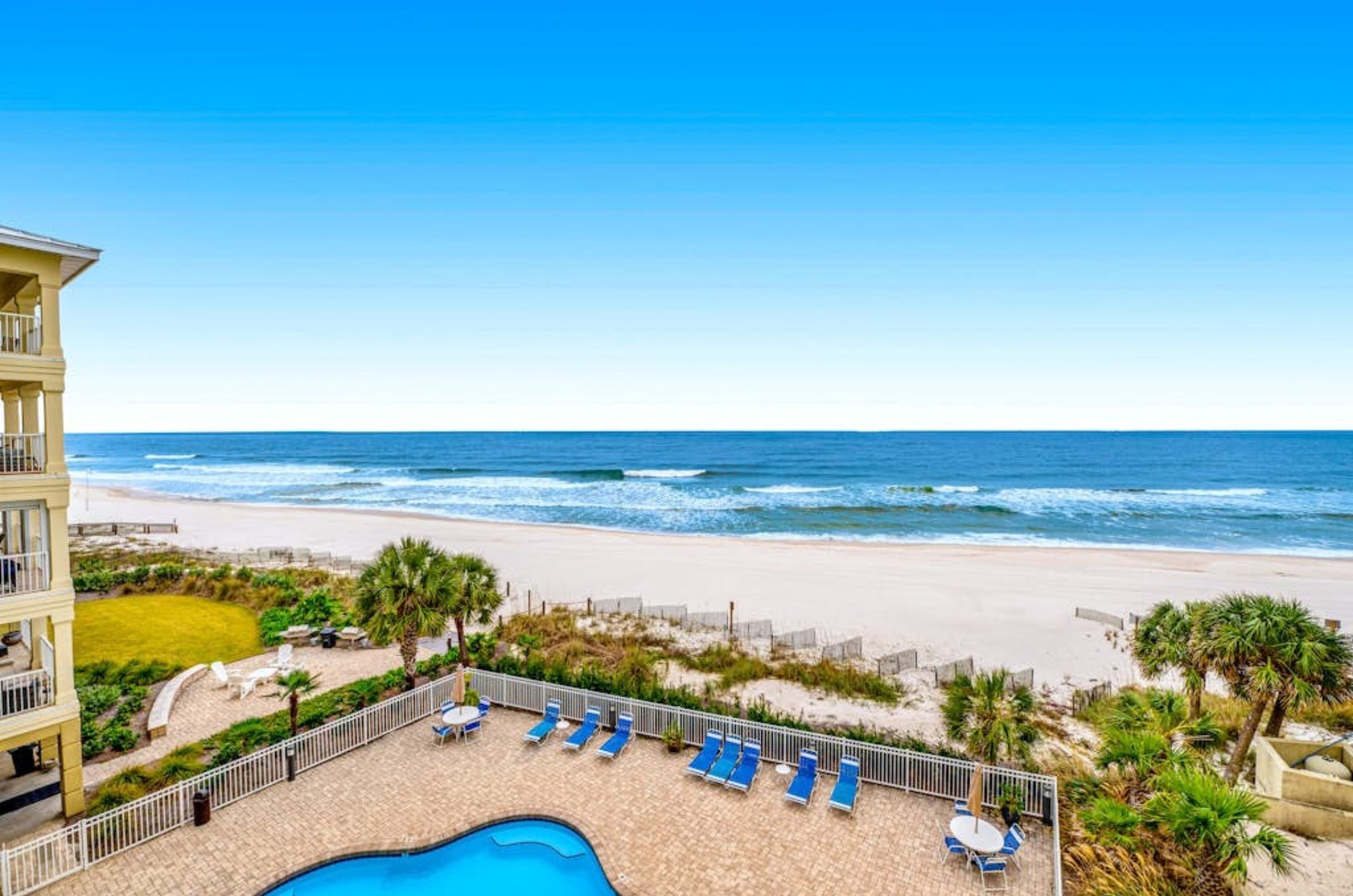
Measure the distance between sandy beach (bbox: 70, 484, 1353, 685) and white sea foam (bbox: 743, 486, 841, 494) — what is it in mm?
25856

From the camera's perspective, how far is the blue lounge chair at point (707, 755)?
39.8 feet

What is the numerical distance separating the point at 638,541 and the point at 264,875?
101 feet

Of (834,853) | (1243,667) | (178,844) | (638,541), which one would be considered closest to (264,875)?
(178,844)

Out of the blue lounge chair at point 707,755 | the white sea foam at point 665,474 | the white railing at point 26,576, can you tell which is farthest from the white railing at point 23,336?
the white sea foam at point 665,474

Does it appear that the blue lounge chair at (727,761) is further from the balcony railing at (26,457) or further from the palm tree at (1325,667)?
the balcony railing at (26,457)

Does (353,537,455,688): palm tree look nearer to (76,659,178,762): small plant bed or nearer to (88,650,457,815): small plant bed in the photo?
(88,650,457,815): small plant bed

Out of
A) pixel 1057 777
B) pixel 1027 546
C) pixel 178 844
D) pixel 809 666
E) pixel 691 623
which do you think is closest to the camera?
pixel 178 844

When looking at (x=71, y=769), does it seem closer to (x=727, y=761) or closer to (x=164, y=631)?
→ (x=727, y=761)

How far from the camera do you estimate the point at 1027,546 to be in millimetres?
38844

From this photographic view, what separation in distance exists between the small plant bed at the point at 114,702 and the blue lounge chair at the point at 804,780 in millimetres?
13228

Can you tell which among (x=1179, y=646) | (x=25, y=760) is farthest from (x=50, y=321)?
(x=1179, y=646)

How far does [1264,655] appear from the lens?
10391mm

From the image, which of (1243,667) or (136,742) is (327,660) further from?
(1243,667)

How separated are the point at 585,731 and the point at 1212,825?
10.6 m
